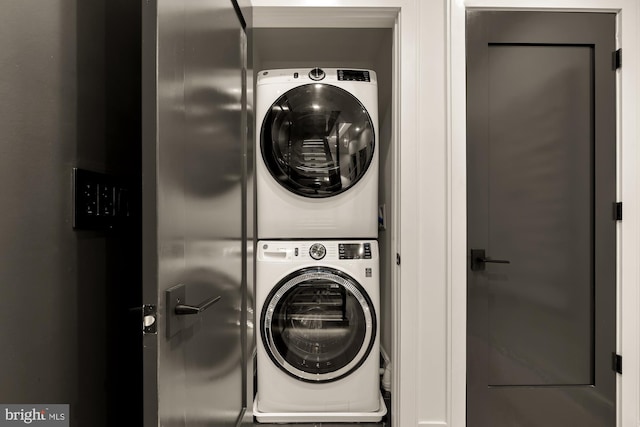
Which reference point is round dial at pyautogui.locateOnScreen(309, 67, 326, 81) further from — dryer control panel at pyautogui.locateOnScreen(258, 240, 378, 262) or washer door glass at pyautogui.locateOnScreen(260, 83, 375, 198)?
dryer control panel at pyautogui.locateOnScreen(258, 240, 378, 262)

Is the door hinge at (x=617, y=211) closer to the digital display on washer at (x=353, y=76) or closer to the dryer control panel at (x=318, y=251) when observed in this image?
the dryer control panel at (x=318, y=251)

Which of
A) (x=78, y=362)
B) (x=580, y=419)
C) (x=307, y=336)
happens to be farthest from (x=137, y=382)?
(x=580, y=419)

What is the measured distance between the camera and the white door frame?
1686 millimetres

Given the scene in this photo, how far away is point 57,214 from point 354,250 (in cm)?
143

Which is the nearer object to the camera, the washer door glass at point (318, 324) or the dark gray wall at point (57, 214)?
the dark gray wall at point (57, 214)

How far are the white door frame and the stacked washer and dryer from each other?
1.38ft

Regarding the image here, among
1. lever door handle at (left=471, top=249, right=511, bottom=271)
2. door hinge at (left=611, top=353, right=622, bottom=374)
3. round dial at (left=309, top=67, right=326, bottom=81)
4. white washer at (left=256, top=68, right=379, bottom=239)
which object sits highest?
round dial at (left=309, top=67, right=326, bottom=81)

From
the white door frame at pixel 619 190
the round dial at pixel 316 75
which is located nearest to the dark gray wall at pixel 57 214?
the round dial at pixel 316 75

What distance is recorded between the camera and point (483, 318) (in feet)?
5.57

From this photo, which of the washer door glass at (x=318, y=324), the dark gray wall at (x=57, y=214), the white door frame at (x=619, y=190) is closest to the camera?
the dark gray wall at (x=57, y=214)

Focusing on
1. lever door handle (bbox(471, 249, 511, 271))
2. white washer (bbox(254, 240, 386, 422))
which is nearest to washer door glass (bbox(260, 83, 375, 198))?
white washer (bbox(254, 240, 386, 422))

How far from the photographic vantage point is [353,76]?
1.98 meters

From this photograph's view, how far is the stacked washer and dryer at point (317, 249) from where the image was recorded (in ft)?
6.15

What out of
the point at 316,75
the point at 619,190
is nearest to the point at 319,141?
the point at 316,75
